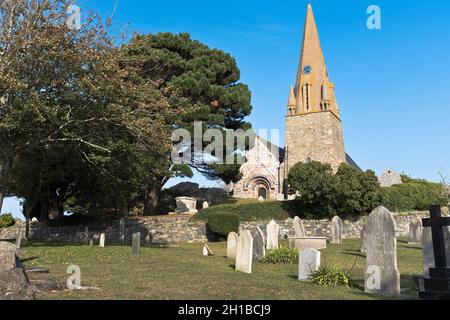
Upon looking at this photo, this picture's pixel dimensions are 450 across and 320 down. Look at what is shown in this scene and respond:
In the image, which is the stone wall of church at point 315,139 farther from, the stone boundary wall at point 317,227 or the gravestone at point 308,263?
the gravestone at point 308,263

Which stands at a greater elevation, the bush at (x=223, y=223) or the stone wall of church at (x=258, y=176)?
the stone wall of church at (x=258, y=176)

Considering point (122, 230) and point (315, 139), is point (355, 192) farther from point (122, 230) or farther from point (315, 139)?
point (315, 139)

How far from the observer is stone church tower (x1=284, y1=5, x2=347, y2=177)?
141 feet

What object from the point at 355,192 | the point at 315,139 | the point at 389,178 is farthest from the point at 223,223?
the point at 389,178

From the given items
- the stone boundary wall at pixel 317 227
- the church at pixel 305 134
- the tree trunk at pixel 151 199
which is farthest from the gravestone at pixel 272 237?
the church at pixel 305 134

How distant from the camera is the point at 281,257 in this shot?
13.6 m

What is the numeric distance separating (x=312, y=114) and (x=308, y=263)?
119 feet

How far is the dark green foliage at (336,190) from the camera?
26797 millimetres

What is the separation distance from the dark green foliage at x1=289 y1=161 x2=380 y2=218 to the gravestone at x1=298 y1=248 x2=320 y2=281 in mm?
17599

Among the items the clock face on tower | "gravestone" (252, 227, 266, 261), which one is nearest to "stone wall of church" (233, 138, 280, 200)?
the clock face on tower

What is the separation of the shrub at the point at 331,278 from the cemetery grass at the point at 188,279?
252mm

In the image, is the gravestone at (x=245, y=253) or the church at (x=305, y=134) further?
the church at (x=305, y=134)

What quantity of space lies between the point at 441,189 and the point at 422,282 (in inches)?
1342
